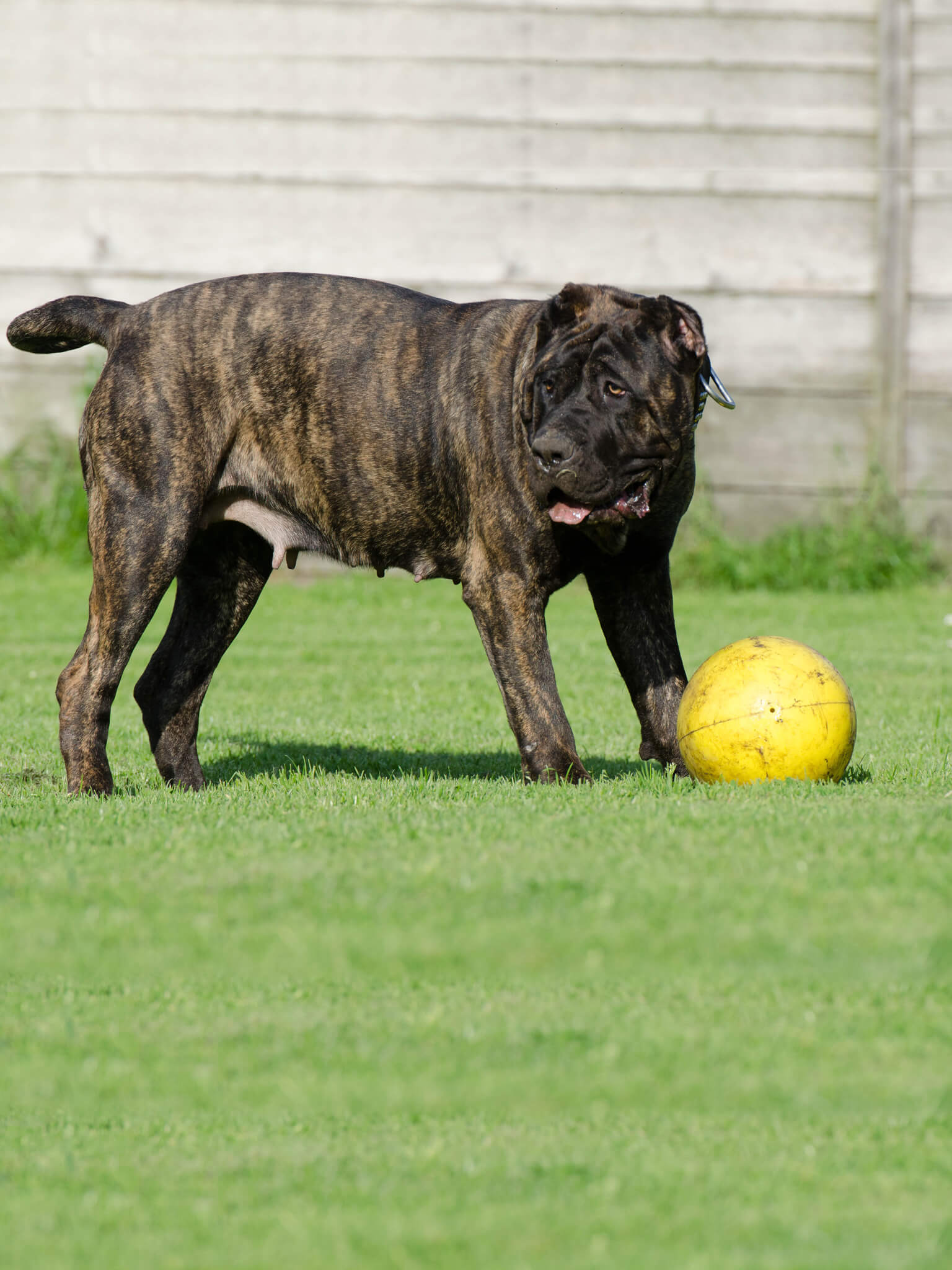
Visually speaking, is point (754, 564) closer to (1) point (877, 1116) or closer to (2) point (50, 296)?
(2) point (50, 296)

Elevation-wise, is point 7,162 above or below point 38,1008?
above

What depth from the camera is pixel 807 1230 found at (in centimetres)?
226

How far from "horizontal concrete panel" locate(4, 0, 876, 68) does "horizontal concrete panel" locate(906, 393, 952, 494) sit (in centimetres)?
260

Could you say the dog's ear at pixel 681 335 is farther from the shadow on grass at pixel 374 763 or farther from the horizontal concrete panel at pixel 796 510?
the horizontal concrete panel at pixel 796 510

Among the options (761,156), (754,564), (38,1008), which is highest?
(761,156)

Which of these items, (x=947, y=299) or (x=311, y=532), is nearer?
(x=311, y=532)

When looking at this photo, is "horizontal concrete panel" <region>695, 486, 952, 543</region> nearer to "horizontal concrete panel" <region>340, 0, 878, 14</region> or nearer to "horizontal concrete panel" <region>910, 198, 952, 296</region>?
"horizontal concrete panel" <region>910, 198, 952, 296</region>

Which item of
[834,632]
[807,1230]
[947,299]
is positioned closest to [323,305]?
[807,1230]

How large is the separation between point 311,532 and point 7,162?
6.61 metres

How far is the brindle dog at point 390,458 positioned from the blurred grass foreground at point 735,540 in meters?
5.52

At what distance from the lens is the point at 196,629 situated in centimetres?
595

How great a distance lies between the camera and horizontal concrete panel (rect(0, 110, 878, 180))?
1105 cm

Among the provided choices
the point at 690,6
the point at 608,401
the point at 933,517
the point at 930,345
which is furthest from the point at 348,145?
the point at 608,401

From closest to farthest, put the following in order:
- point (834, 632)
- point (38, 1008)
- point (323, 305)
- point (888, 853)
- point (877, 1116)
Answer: point (877, 1116) < point (38, 1008) < point (888, 853) < point (323, 305) < point (834, 632)
